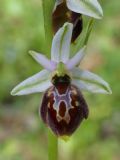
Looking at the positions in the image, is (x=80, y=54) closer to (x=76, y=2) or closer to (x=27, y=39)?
(x=76, y=2)

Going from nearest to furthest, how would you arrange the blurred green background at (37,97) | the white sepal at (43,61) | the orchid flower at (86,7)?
1. the orchid flower at (86,7)
2. the white sepal at (43,61)
3. the blurred green background at (37,97)

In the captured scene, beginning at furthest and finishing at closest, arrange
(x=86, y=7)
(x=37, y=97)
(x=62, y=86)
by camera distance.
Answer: (x=37, y=97)
(x=62, y=86)
(x=86, y=7)

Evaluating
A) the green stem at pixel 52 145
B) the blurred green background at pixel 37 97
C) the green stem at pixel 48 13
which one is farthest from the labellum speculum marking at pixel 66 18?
the blurred green background at pixel 37 97

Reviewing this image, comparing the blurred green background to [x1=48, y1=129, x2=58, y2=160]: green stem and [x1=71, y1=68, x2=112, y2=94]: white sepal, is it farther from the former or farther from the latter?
[x1=71, y1=68, x2=112, y2=94]: white sepal

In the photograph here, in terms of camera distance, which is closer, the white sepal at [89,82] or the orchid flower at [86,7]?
the orchid flower at [86,7]

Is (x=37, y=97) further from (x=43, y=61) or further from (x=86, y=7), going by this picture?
(x=86, y=7)

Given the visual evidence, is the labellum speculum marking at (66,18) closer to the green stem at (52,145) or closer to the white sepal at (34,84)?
the white sepal at (34,84)

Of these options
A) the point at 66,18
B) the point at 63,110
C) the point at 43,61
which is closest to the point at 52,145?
the point at 63,110
